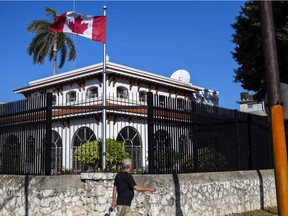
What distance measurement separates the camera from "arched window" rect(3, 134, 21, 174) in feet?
35.8

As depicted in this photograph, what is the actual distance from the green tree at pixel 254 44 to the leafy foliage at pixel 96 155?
693cm

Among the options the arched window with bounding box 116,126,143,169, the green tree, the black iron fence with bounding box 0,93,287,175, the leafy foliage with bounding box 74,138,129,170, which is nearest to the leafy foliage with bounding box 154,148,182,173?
the black iron fence with bounding box 0,93,287,175

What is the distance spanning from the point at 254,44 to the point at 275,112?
12.4 meters

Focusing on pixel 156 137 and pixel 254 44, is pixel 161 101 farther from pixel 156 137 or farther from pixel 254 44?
pixel 254 44

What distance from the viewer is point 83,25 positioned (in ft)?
40.3

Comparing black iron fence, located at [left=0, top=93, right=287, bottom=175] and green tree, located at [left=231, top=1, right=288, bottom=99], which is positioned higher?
green tree, located at [left=231, top=1, right=288, bottom=99]

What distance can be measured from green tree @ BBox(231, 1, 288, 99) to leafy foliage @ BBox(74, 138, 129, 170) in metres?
6.93

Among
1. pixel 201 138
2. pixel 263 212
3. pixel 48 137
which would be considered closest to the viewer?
pixel 48 137

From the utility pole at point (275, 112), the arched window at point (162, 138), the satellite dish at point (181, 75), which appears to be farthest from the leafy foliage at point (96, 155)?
the satellite dish at point (181, 75)

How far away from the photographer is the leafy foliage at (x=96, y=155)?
11500 mm

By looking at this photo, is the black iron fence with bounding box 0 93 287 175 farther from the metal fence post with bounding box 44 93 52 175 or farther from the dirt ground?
the dirt ground

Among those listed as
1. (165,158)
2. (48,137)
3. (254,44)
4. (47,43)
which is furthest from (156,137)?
(47,43)

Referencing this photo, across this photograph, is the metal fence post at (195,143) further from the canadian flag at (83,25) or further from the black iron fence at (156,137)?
the canadian flag at (83,25)

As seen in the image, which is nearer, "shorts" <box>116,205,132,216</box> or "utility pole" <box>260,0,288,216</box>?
"utility pole" <box>260,0,288,216</box>
